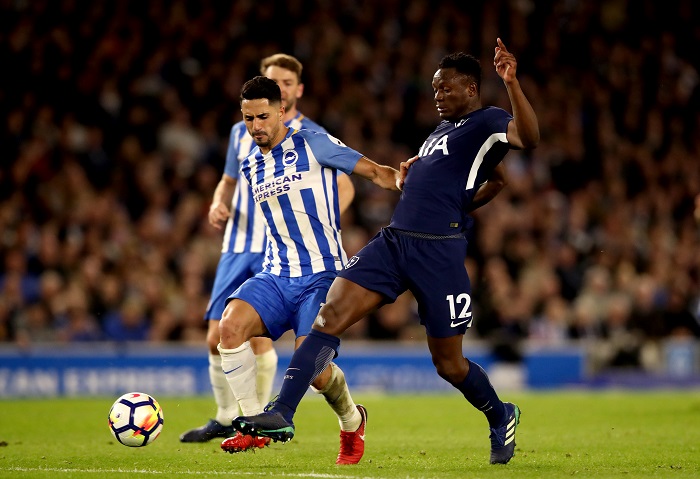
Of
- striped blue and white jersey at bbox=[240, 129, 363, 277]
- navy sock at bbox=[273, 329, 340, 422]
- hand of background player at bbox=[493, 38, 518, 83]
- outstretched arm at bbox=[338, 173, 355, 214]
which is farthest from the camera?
outstretched arm at bbox=[338, 173, 355, 214]

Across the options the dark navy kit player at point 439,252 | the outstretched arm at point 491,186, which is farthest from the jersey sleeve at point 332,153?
the outstretched arm at point 491,186

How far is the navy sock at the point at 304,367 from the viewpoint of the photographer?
20.4ft

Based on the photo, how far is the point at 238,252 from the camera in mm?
8539

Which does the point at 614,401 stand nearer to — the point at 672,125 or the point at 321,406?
the point at 321,406

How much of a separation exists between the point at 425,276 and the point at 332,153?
1.11 meters

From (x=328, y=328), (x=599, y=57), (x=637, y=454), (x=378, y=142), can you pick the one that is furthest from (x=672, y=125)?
(x=328, y=328)

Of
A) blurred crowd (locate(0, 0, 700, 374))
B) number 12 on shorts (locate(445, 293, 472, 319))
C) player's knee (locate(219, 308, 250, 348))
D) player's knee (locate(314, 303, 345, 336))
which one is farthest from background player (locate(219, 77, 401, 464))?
blurred crowd (locate(0, 0, 700, 374))

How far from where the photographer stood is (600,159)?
66.2 ft

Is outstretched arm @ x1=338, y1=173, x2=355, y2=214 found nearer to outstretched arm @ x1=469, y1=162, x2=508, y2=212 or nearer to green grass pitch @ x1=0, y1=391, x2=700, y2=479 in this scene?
outstretched arm @ x1=469, y1=162, x2=508, y2=212

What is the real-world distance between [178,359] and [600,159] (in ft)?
31.3

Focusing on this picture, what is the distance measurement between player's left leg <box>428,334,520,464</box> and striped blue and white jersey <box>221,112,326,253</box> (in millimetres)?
2307

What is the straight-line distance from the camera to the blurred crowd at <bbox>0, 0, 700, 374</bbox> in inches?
582

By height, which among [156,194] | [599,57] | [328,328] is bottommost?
[328,328]

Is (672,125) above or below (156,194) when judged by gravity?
above
